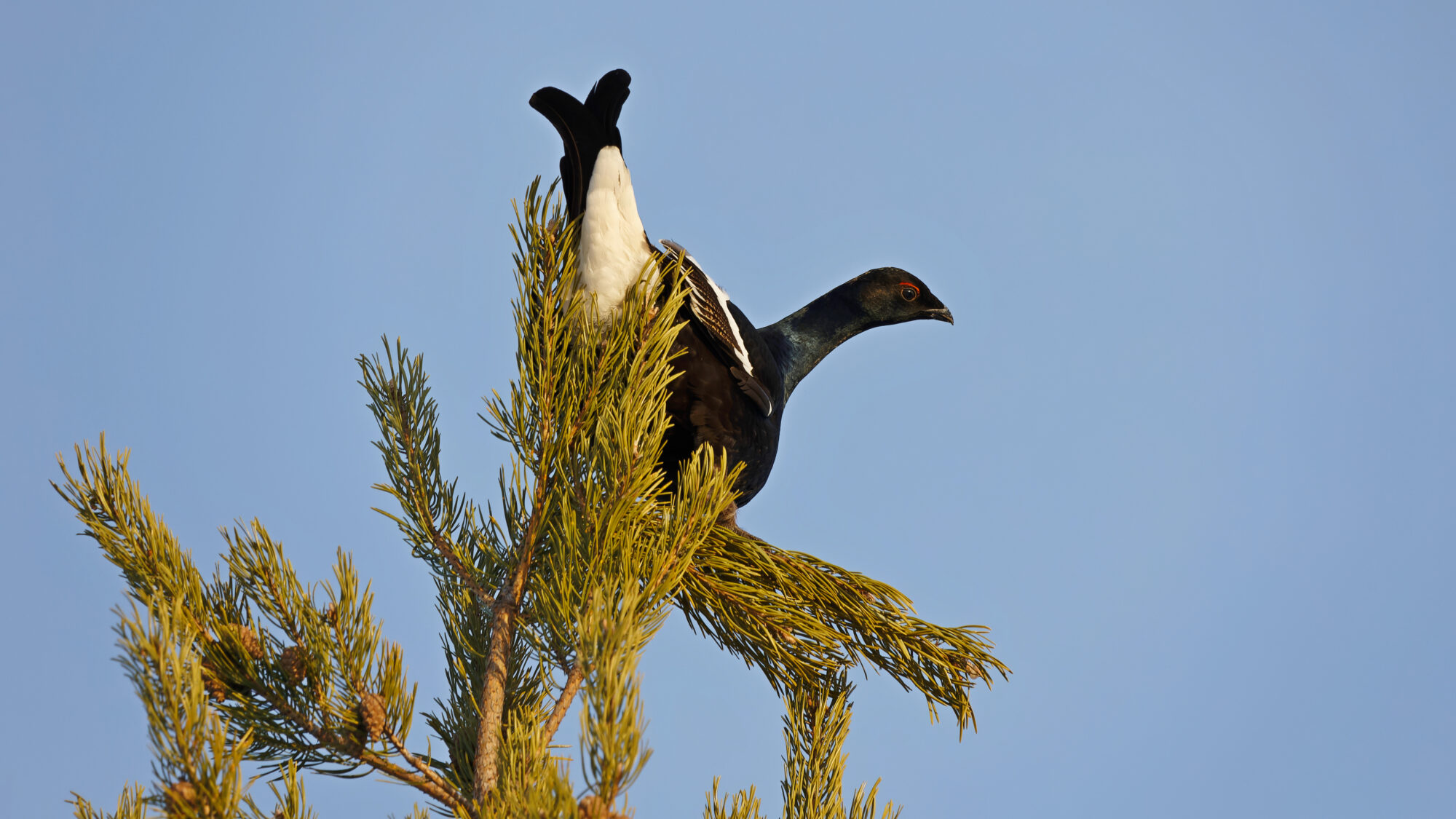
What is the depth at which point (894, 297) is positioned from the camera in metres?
4.35

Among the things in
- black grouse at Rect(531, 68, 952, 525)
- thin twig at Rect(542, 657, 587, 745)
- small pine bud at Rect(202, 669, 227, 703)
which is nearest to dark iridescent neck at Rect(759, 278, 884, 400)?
black grouse at Rect(531, 68, 952, 525)

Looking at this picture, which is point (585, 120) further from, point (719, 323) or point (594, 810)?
point (594, 810)

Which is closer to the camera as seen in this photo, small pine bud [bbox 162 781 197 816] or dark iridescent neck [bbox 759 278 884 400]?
small pine bud [bbox 162 781 197 816]

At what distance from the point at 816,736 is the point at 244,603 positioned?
1231mm

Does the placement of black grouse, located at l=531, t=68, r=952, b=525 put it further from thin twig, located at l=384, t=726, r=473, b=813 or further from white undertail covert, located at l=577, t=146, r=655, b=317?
thin twig, located at l=384, t=726, r=473, b=813

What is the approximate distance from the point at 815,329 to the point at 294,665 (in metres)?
2.70

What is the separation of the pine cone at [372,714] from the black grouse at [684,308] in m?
0.87

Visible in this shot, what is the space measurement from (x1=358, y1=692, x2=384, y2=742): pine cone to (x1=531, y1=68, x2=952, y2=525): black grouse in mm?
867

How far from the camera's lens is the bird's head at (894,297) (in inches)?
168

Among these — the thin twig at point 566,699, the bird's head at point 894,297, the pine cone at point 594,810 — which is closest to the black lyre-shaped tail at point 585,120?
Result: the thin twig at point 566,699

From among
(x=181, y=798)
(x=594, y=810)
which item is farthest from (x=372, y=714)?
(x=594, y=810)

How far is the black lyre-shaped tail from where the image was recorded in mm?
2535

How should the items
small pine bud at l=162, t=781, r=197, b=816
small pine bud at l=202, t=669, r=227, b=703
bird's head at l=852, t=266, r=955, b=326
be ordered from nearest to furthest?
Result: small pine bud at l=162, t=781, r=197, b=816
small pine bud at l=202, t=669, r=227, b=703
bird's head at l=852, t=266, r=955, b=326

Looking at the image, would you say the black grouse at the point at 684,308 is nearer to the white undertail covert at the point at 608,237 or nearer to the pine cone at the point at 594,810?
the white undertail covert at the point at 608,237
